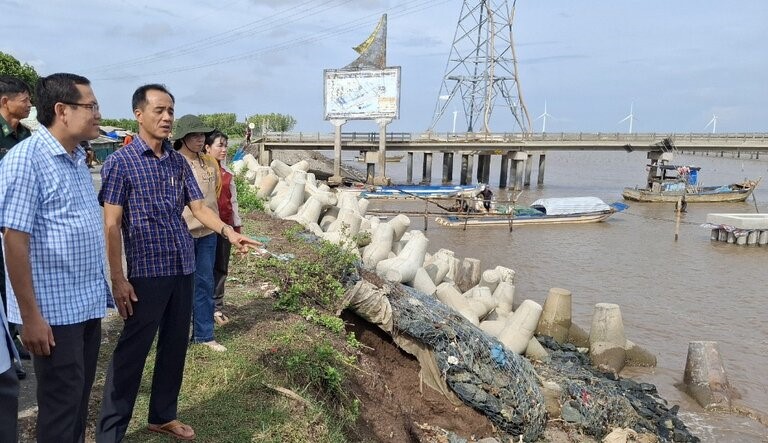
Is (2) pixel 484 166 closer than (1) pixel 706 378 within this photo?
No

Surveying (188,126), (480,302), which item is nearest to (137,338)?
(188,126)

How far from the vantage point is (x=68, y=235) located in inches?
90.0

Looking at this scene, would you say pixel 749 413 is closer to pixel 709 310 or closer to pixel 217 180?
pixel 709 310

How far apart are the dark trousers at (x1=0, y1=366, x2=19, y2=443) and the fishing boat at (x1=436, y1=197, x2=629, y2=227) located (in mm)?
18301

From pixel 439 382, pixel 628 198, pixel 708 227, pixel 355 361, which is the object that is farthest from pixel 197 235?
pixel 628 198

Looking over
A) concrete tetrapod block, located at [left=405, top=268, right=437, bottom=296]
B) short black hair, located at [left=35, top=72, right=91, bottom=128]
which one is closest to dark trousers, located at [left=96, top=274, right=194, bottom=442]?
short black hair, located at [left=35, top=72, right=91, bottom=128]

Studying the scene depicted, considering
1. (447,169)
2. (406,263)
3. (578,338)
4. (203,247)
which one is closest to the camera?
(203,247)

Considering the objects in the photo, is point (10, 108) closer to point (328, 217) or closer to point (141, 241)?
point (141, 241)

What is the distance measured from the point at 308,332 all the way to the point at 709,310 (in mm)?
10534

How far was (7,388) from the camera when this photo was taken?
2.02m

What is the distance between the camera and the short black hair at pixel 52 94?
229 centimetres

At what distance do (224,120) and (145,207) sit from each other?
53.1 meters

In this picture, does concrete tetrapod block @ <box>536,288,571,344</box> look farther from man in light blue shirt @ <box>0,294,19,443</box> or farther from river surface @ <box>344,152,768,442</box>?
man in light blue shirt @ <box>0,294,19,443</box>

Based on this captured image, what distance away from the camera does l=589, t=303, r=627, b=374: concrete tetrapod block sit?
332 inches
